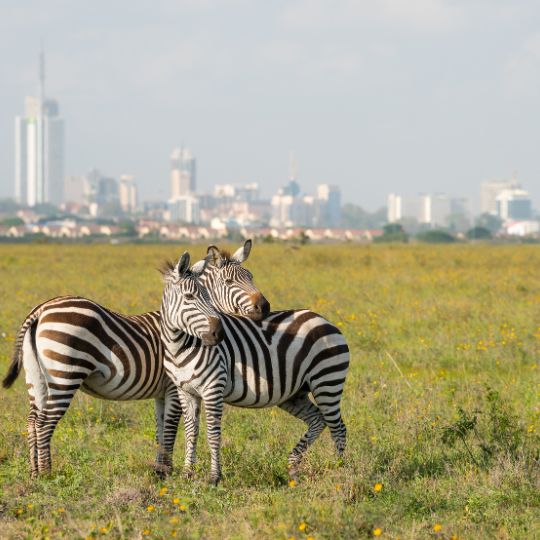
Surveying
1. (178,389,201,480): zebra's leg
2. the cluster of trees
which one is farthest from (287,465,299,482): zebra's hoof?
the cluster of trees

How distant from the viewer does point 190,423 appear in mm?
7137

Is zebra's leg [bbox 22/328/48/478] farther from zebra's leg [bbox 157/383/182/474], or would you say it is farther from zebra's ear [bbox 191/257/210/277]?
zebra's ear [bbox 191/257/210/277]

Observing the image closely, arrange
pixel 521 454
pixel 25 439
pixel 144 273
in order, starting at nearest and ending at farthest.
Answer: pixel 521 454 < pixel 25 439 < pixel 144 273

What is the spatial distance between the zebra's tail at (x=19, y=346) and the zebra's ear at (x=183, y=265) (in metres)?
1.17

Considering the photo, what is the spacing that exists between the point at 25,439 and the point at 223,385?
2.51 m

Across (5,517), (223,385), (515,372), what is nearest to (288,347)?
(223,385)

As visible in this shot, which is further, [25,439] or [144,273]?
[144,273]

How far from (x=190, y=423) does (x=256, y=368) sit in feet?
2.20

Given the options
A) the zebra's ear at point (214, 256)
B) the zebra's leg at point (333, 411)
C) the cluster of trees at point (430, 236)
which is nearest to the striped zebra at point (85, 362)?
Answer: the zebra's ear at point (214, 256)

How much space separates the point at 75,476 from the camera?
7289 millimetres

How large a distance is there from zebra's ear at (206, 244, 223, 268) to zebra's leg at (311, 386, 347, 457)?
1311 mm

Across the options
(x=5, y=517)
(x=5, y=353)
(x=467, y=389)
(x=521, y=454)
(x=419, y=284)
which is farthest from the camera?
(x=419, y=284)

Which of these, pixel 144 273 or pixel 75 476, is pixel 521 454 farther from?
pixel 144 273

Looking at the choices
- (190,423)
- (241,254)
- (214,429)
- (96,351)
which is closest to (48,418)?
(96,351)
